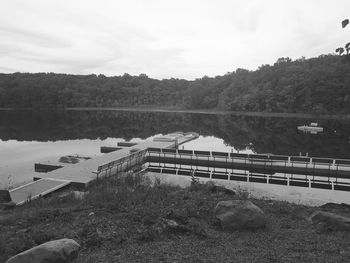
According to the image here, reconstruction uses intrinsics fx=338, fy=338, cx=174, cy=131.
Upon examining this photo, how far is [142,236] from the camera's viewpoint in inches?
281

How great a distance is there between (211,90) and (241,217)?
401 ft

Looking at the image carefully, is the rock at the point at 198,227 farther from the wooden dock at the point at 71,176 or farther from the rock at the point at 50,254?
the wooden dock at the point at 71,176

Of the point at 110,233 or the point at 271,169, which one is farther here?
the point at 271,169

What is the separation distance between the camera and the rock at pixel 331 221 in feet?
27.1

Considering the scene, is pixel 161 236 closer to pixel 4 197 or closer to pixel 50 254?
pixel 50 254

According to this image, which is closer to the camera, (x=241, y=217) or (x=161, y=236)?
(x=161, y=236)

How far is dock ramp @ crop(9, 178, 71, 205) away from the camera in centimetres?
1368

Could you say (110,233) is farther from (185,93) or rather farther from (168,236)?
(185,93)

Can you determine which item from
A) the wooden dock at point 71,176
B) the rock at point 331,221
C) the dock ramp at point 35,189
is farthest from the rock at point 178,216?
the dock ramp at point 35,189

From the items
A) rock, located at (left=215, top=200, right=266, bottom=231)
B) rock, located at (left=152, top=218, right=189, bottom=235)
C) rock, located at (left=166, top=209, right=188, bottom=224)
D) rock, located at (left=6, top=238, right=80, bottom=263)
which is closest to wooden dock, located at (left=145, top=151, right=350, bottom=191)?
rock, located at (left=166, top=209, right=188, bottom=224)

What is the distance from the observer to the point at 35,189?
15281mm

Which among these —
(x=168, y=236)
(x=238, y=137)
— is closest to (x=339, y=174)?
(x=168, y=236)

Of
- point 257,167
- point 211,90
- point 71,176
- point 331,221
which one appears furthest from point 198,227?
point 211,90

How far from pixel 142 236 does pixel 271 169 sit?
1745 cm
